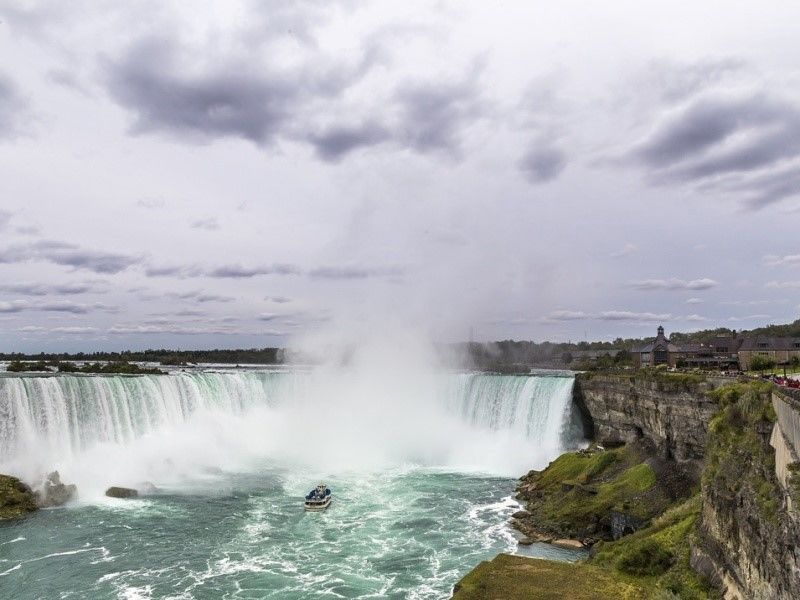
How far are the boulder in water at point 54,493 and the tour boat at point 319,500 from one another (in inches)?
463

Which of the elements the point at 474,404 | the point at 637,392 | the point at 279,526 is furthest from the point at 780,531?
the point at 474,404

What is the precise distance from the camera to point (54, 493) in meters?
27.8

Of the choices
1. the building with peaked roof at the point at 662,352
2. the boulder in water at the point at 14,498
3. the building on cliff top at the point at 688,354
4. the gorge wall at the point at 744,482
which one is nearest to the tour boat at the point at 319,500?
the boulder in water at the point at 14,498

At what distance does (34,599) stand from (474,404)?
109ft

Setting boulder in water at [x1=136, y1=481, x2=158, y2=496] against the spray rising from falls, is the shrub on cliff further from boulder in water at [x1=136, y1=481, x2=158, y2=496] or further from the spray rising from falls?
boulder in water at [x1=136, y1=481, x2=158, y2=496]

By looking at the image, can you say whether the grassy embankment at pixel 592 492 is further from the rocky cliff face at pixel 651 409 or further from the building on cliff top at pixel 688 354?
the building on cliff top at pixel 688 354

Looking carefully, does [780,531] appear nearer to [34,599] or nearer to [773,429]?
[773,429]

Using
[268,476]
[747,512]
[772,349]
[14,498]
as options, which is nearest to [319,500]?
[268,476]

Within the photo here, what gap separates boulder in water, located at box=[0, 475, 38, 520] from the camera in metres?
25.9

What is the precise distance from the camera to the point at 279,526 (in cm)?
2522

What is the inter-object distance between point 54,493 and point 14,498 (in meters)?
1.64

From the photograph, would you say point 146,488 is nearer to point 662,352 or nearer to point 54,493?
point 54,493

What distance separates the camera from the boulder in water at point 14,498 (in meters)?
25.9

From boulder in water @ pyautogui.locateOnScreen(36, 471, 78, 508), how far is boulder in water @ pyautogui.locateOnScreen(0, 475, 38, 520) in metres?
0.36
